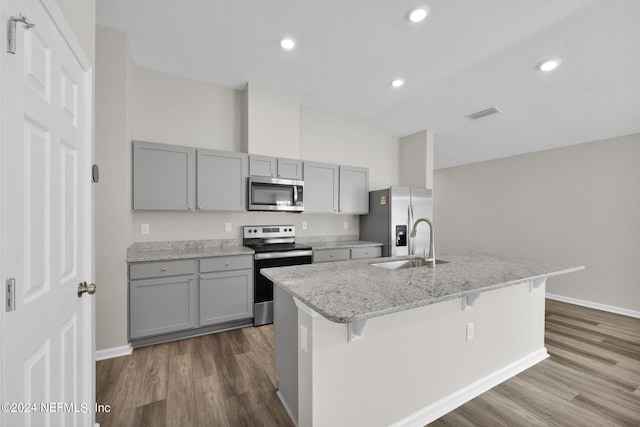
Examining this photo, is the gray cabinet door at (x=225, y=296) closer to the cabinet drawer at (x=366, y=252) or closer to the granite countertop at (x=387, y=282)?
the granite countertop at (x=387, y=282)

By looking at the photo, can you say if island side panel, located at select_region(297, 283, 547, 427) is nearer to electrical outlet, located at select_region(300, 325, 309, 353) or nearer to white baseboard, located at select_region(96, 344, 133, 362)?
electrical outlet, located at select_region(300, 325, 309, 353)

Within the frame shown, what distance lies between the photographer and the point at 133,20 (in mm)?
2486

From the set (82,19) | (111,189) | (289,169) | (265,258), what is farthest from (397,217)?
(82,19)

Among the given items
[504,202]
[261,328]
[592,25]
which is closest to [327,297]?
[261,328]

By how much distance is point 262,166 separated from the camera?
3.50 meters

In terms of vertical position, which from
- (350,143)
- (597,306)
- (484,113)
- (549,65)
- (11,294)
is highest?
(549,65)

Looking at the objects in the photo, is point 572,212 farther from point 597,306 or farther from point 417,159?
point 417,159

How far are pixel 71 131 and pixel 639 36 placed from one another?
439cm

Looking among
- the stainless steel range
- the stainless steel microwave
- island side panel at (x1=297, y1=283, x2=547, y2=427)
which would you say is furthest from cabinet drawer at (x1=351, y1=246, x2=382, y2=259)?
island side panel at (x1=297, y1=283, x2=547, y2=427)

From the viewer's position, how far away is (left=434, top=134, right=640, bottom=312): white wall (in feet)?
12.3

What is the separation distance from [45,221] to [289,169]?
2.81 metres

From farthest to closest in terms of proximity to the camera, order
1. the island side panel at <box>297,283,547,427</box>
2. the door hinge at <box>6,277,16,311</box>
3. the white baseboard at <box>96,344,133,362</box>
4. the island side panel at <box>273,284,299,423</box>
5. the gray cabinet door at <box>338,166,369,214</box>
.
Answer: the gray cabinet door at <box>338,166,369,214</box> → the white baseboard at <box>96,344,133,362</box> → the island side panel at <box>273,284,299,423</box> → the island side panel at <box>297,283,547,427</box> → the door hinge at <box>6,277,16,311</box>

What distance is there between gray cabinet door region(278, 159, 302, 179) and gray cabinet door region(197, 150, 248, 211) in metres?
0.46

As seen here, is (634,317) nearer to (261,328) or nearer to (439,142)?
(439,142)
